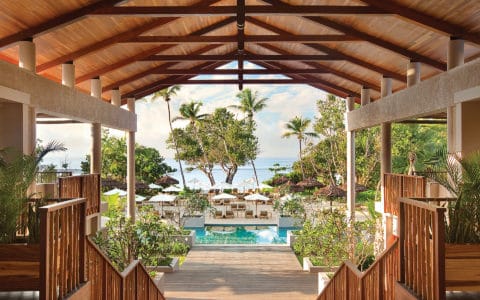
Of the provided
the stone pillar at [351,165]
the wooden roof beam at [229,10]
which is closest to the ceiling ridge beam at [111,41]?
the wooden roof beam at [229,10]

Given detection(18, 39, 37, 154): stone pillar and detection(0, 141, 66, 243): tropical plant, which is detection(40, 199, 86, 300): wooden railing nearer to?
detection(0, 141, 66, 243): tropical plant

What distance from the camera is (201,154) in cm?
3778

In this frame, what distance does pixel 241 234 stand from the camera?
69.9ft

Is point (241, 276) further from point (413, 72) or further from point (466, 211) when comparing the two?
point (466, 211)

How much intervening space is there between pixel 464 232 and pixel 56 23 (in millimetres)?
7297

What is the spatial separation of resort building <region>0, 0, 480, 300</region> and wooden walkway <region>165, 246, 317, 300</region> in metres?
0.23

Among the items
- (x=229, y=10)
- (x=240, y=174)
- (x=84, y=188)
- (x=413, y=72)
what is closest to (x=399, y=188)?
(x=413, y=72)

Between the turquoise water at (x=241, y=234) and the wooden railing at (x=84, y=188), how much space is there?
813cm

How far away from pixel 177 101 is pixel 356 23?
87030 mm

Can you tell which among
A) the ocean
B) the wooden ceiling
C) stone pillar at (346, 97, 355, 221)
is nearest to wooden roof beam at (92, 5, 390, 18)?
the wooden ceiling

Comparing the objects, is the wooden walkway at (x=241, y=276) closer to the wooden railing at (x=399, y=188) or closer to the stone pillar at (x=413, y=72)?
the wooden railing at (x=399, y=188)

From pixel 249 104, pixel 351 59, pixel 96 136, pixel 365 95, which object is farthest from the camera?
pixel 249 104

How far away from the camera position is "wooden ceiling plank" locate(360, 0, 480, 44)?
8.38 m

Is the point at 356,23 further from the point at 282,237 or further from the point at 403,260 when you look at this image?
the point at 282,237
